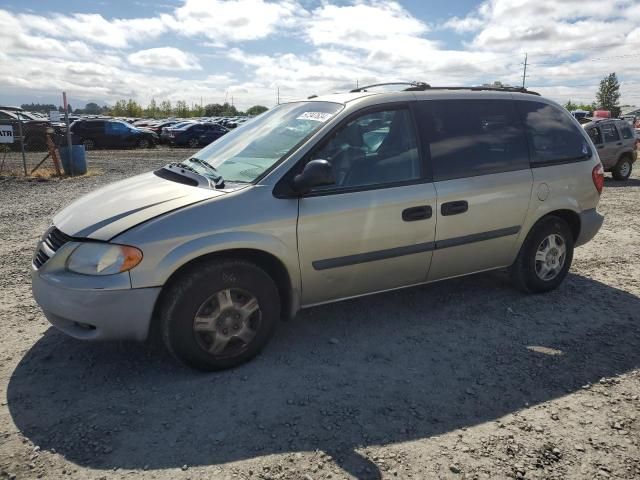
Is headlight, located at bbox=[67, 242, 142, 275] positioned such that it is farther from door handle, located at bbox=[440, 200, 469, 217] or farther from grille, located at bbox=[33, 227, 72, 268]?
door handle, located at bbox=[440, 200, 469, 217]

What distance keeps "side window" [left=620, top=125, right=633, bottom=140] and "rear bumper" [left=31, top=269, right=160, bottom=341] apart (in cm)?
1460

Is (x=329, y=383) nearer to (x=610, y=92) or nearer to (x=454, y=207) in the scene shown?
(x=454, y=207)

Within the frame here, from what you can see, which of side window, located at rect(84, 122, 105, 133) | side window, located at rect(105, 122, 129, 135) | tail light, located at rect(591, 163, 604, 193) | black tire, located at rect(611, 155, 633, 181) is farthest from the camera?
side window, located at rect(105, 122, 129, 135)

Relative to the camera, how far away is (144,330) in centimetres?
300

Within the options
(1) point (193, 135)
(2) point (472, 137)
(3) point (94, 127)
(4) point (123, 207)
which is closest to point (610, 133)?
(2) point (472, 137)

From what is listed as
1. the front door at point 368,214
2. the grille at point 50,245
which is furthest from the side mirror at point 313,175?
the grille at point 50,245

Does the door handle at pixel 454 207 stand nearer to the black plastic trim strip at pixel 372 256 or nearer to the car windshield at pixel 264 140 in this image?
the black plastic trim strip at pixel 372 256

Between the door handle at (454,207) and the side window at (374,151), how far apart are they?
1.03ft

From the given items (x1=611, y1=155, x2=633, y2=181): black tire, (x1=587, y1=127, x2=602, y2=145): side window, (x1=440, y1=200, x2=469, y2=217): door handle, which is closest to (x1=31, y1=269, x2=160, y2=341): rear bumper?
(x1=440, y1=200, x2=469, y2=217): door handle

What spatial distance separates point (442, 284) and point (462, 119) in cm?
165

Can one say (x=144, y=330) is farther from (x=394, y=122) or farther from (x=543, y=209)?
(x=543, y=209)

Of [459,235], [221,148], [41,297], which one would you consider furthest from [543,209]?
[41,297]

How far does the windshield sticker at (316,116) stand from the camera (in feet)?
11.7

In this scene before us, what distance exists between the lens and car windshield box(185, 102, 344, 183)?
345 cm
